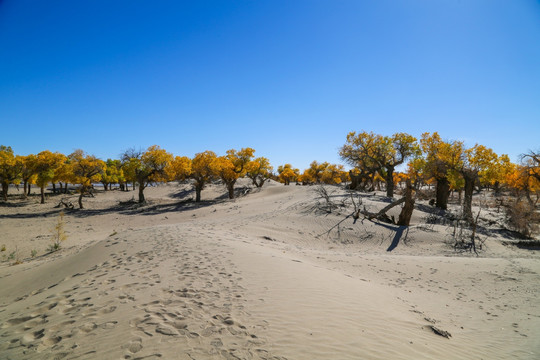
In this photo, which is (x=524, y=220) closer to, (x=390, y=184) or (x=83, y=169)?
(x=390, y=184)

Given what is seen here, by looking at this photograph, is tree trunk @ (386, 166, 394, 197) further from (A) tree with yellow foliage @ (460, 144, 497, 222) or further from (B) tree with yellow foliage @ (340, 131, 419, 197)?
(A) tree with yellow foliage @ (460, 144, 497, 222)

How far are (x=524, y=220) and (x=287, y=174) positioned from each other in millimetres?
47837

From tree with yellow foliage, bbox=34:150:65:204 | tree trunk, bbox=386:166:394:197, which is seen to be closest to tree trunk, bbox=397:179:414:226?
tree trunk, bbox=386:166:394:197

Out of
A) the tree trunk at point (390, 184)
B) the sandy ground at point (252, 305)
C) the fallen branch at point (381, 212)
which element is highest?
the tree trunk at point (390, 184)

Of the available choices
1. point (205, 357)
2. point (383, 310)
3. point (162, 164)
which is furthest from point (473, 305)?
point (162, 164)

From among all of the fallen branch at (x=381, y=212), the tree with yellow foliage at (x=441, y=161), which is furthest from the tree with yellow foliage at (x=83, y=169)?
the tree with yellow foliage at (x=441, y=161)

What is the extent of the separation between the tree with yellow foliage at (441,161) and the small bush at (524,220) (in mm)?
5605

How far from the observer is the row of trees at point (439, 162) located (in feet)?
66.2

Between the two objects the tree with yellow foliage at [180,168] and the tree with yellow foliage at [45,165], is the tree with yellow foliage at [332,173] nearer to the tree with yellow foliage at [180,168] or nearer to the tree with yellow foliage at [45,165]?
the tree with yellow foliage at [180,168]

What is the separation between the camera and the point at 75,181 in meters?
28.3

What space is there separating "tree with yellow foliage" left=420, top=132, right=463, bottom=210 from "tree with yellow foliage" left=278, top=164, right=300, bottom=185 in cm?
3714

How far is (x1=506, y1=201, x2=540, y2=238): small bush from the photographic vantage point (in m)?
15.5

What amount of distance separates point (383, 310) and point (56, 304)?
611 cm

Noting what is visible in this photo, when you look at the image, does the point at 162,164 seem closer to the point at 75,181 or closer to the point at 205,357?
the point at 75,181
